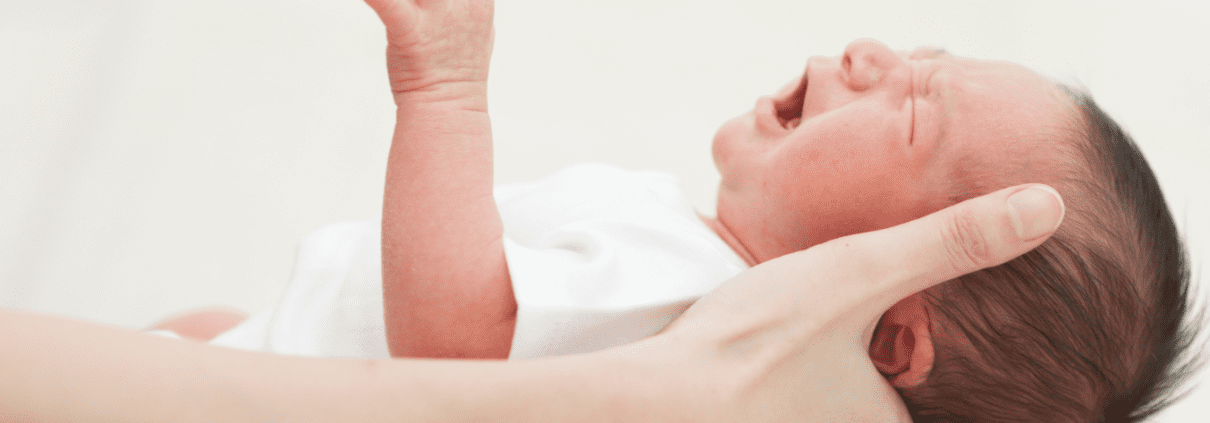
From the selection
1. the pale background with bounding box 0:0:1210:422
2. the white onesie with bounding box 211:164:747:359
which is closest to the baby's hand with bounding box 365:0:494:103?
the white onesie with bounding box 211:164:747:359

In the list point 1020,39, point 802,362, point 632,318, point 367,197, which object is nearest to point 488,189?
point 632,318

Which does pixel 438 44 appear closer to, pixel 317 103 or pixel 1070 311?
pixel 1070 311

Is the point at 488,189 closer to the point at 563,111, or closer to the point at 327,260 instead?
the point at 327,260

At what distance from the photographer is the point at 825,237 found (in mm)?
698

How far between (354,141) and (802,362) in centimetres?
107

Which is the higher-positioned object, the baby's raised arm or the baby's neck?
the baby's raised arm

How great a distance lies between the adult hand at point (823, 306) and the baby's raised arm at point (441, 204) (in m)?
0.14

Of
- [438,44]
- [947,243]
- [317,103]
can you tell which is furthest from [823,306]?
[317,103]

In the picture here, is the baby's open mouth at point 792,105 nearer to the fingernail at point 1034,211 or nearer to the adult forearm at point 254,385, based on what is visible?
the fingernail at point 1034,211

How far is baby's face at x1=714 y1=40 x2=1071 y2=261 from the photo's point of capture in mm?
655

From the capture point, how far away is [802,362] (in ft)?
1.76

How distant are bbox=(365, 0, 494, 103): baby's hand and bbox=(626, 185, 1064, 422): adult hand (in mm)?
242

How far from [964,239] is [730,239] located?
256mm

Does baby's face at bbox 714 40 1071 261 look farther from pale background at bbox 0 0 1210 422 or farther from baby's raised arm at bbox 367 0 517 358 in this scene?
pale background at bbox 0 0 1210 422
